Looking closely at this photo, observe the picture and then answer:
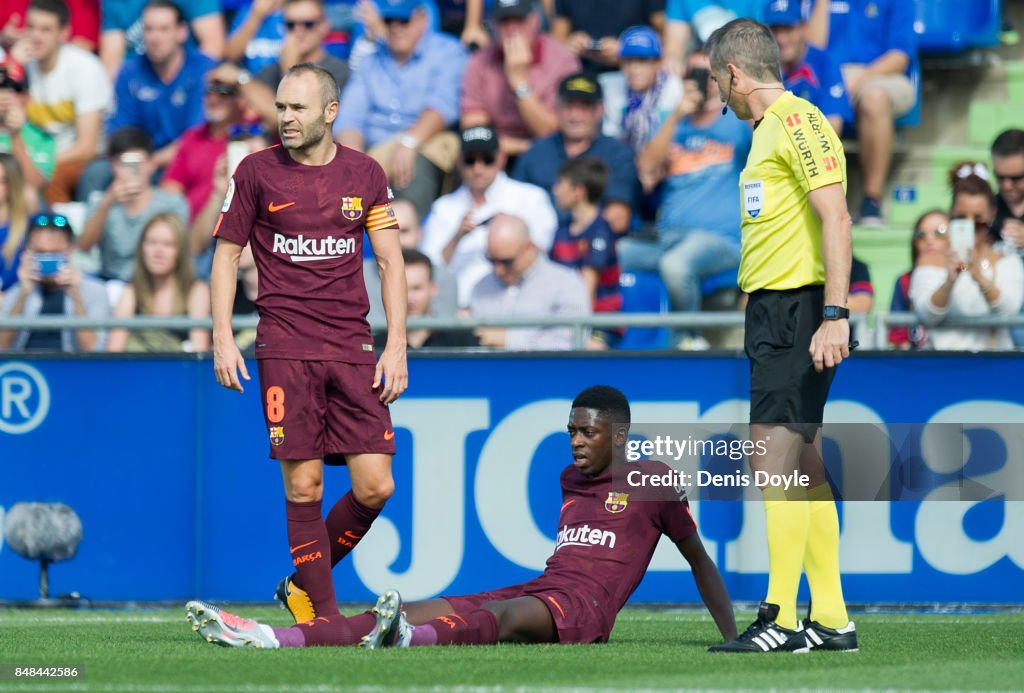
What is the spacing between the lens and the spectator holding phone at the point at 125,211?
473 inches

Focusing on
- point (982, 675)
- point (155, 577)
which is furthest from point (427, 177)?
point (982, 675)

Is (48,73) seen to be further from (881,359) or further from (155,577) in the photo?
(881,359)

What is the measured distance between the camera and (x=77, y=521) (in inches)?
376

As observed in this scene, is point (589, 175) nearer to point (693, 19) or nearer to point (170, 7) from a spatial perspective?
point (693, 19)

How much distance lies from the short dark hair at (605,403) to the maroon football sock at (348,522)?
1.00 m

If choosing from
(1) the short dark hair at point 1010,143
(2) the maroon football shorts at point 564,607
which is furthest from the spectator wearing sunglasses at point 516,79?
(2) the maroon football shorts at point 564,607

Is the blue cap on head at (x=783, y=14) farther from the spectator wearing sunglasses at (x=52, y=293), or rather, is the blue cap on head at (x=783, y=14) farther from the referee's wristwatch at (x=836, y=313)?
the referee's wristwatch at (x=836, y=313)

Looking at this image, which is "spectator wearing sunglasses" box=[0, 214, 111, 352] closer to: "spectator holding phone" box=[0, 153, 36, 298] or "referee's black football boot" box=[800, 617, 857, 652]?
"spectator holding phone" box=[0, 153, 36, 298]

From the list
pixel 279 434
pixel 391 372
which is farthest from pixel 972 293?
pixel 279 434

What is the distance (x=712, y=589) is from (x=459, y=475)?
2.83 meters

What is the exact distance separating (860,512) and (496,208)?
13.0ft

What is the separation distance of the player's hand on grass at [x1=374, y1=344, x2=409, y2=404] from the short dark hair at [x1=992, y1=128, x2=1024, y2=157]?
5.04m

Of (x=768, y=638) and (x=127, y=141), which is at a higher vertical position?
(x=127, y=141)

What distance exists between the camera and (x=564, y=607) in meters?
6.73
